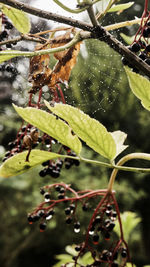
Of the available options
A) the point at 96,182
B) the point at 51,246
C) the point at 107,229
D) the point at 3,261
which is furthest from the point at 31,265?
the point at 107,229

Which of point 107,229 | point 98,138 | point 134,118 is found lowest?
point 134,118

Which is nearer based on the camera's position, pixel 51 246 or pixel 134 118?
pixel 134 118

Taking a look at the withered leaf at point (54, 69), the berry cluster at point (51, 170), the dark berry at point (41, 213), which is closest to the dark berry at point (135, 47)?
the withered leaf at point (54, 69)

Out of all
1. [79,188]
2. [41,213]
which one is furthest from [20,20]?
[79,188]

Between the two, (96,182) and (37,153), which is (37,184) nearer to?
(96,182)

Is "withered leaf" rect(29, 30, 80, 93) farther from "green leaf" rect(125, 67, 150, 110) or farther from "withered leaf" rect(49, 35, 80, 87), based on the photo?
"green leaf" rect(125, 67, 150, 110)

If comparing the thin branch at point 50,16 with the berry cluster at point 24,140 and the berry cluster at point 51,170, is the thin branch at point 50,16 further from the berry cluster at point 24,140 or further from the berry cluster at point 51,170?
the berry cluster at point 51,170

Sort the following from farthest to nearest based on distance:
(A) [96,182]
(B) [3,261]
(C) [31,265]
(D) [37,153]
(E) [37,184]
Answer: (C) [31,265]
(B) [3,261]
(E) [37,184]
(A) [96,182]
(D) [37,153]
